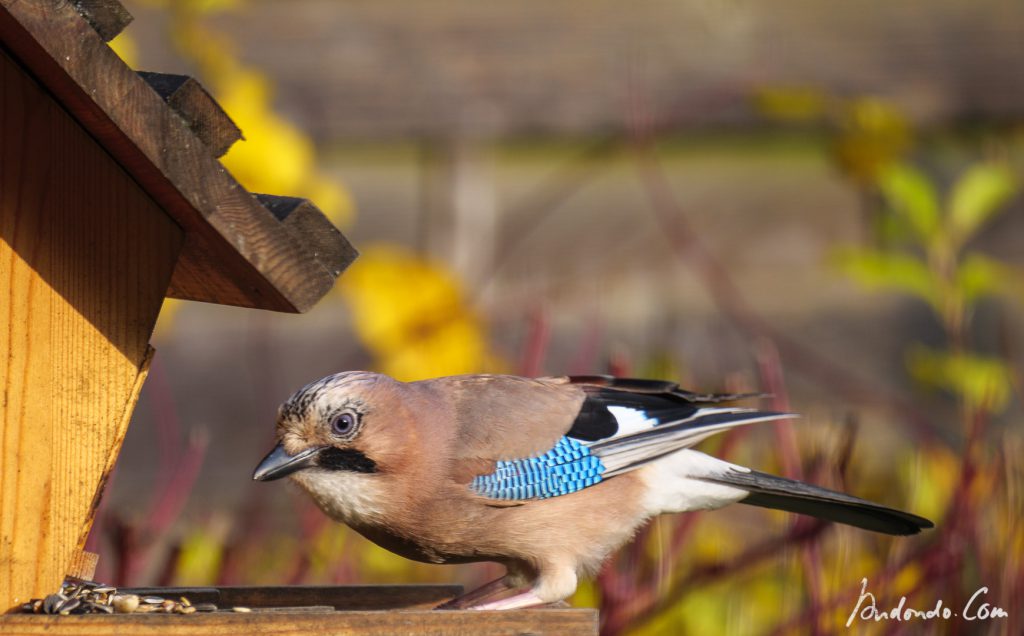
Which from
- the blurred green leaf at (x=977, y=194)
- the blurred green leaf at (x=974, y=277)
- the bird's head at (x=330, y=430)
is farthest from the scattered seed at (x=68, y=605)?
the blurred green leaf at (x=977, y=194)

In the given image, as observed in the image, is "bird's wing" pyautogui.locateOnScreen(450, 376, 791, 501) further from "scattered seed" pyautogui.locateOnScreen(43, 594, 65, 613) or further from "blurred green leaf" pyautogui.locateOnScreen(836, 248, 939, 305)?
"blurred green leaf" pyautogui.locateOnScreen(836, 248, 939, 305)

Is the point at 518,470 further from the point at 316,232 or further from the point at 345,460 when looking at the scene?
the point at 316,232

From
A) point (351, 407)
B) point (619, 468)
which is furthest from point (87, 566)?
point (619, 468)

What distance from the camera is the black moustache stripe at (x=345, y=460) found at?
7.59ft

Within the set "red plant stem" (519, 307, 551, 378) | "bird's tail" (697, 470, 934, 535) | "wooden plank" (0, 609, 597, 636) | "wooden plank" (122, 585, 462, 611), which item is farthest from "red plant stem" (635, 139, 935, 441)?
"wooden plank" (0, 609, 597, 636)

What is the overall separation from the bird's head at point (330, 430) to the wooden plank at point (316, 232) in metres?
0.33

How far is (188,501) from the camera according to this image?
5602 millimetres

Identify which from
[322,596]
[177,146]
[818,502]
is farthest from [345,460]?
[818,502]

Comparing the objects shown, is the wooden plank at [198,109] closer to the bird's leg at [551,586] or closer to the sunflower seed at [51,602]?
the sunflower seed at [51,602]

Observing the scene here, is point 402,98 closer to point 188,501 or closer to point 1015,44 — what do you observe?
point 188,501

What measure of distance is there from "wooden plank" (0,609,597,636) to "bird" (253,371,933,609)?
0.91ft

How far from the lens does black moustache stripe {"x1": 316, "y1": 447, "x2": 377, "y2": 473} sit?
7.59ft

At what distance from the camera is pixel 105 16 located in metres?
1.87

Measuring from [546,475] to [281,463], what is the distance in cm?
52
